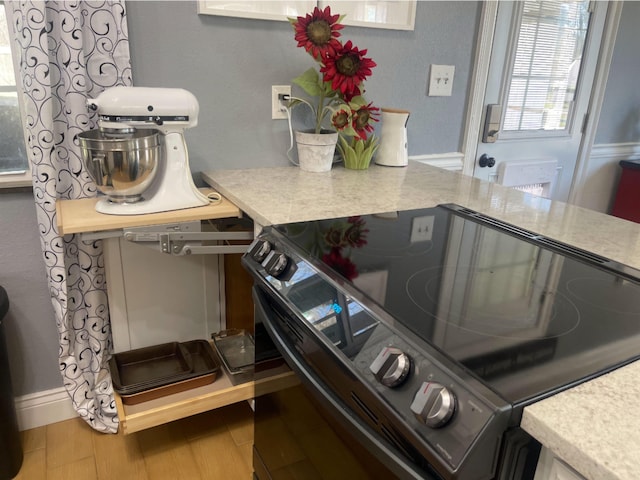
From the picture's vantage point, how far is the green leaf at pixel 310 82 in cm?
153

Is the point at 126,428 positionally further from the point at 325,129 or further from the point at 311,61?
the point at 311,61

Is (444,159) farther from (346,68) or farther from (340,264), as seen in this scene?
(340,264)

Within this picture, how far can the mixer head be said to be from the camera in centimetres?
116

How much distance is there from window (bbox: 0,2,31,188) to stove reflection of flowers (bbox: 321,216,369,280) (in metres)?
0.95

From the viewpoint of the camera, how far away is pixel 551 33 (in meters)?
2.16

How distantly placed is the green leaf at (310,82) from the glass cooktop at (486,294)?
56cm

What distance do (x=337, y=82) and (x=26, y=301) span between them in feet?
3.88

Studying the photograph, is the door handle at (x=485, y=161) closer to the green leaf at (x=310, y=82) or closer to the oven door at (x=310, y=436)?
the green leaf at (x=310, y=82)

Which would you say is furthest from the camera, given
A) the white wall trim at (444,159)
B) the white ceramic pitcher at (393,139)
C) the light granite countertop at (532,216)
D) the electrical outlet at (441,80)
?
the white wall trim at (444,159)

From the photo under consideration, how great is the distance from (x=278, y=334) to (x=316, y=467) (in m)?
0.27

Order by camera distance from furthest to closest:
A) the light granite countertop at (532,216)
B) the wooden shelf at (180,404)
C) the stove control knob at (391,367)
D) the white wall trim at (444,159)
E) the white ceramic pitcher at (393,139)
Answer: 1. the white wall trim at (444,159)
2. the white ceramic pitcher at (393,139)
3. the wooden shelf at (180,404)
4. the stove control knob at (391,367)
5. the light granite countertop at (532,216)

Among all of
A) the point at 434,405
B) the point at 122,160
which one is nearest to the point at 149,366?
the point at 122,160

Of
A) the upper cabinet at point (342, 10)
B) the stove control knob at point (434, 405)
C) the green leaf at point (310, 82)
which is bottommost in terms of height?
the stove control knob at point (434, 405)

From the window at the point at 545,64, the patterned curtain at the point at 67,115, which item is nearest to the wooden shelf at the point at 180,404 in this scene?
the patterned curtain at the point at 67,115
